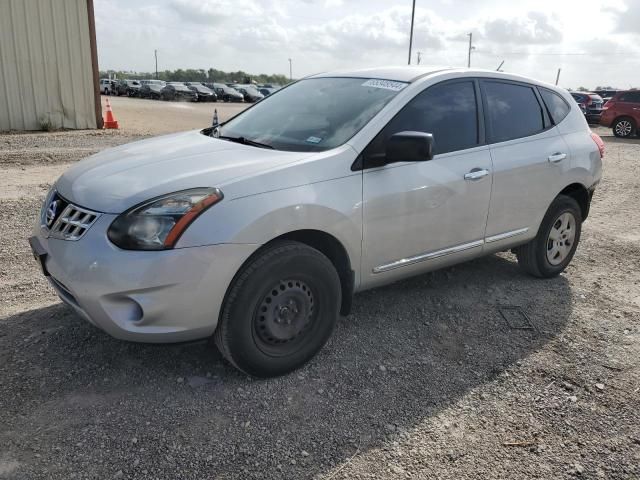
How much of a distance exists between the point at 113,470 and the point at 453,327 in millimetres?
2466

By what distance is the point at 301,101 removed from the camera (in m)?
4.10

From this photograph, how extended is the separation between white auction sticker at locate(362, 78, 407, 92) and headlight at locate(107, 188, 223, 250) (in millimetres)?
1634

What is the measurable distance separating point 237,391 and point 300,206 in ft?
3.55

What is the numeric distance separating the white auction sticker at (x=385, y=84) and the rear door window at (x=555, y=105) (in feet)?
5.38

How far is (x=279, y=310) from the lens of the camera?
3.14m

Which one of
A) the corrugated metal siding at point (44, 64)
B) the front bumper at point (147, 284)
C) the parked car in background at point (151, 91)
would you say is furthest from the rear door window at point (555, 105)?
the parked car in background at point (151, 91)

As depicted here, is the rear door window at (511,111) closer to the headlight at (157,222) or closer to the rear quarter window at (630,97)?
the headlight at (157,222)

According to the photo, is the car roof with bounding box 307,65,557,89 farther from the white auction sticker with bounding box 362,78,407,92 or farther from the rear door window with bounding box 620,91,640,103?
the rear door window with bounding box 620,91,640,103

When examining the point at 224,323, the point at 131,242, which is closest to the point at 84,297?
the point at 131,242

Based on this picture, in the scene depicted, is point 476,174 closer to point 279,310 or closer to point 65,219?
point 279,310

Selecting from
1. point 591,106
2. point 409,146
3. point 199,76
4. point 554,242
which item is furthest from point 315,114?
point 199,76

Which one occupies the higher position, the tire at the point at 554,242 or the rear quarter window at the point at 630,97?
the rear quarter window at the point at 630,97

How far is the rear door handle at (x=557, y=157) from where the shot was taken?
14.8 feet

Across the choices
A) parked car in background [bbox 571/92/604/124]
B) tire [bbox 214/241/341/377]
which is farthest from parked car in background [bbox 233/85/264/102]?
tire [bbox 214/241/341/377]
